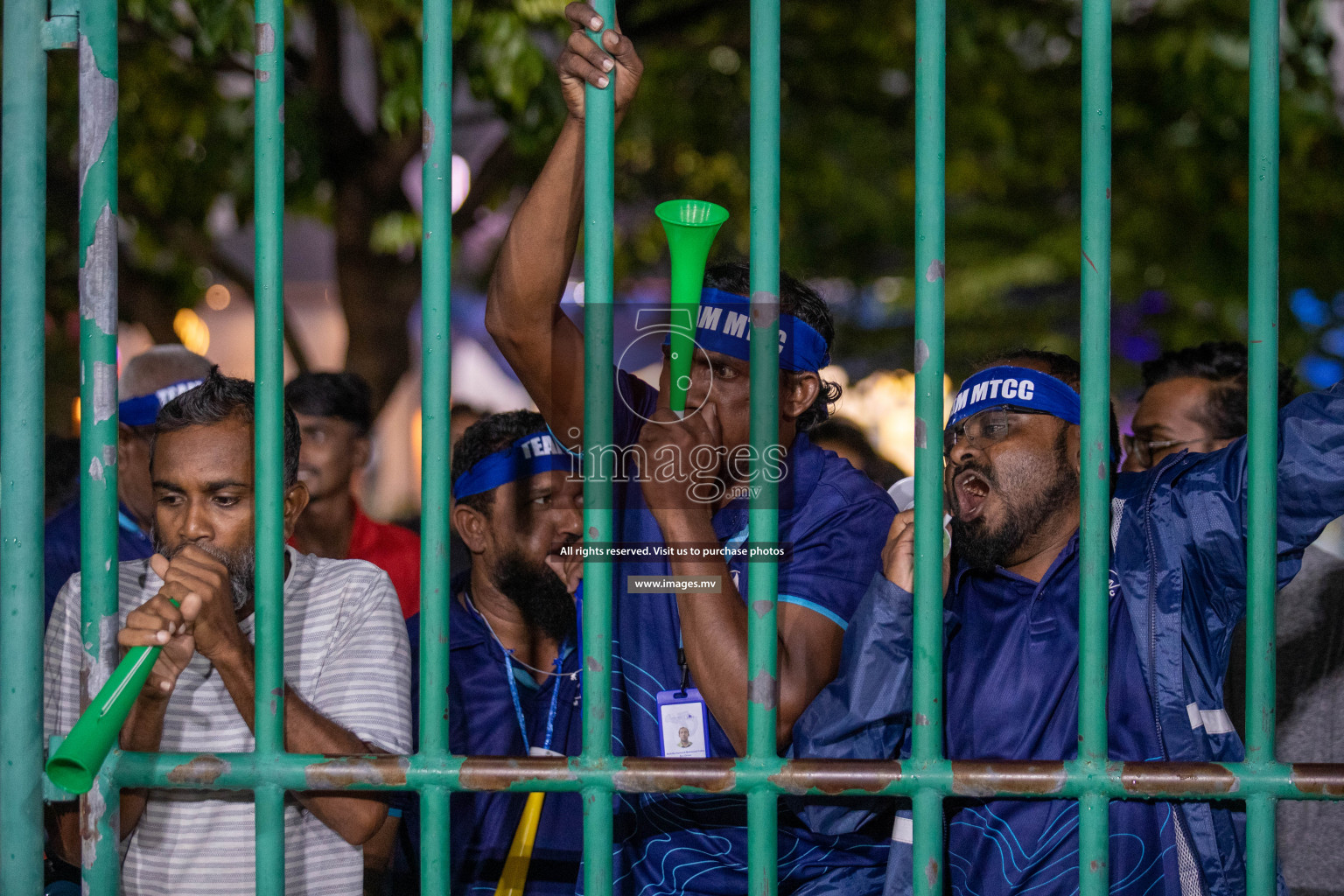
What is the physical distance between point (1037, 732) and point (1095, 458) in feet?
2.13

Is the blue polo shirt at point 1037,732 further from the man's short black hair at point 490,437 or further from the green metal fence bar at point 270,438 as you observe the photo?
the man's short black hair at point 490,437

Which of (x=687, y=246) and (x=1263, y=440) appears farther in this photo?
(x=687, y=246)

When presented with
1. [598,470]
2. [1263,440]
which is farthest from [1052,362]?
[598,470]

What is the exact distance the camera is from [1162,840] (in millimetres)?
1746

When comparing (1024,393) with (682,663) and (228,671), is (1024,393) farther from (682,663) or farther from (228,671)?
(228,671)

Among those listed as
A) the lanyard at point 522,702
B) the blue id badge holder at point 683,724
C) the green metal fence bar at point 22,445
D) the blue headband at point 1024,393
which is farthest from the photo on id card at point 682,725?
the green metal fence bar at point 22,445

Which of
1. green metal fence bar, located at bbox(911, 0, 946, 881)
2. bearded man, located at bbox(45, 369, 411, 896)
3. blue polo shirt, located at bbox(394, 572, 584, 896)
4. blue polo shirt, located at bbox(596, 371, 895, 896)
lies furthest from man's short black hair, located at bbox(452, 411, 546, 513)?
green metal fence bar, located at bbox(911, 0, 946, 881)

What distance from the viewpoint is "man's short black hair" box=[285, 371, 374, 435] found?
154 inches

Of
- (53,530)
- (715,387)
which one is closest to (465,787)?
(715,387)

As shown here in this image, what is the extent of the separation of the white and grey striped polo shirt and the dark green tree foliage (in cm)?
298

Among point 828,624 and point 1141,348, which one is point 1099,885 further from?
point 1141,348

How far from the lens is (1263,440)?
55.9 inches

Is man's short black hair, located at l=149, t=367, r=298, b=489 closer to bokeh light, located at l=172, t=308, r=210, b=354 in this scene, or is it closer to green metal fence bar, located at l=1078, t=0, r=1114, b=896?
green metal fence bar, located at l=1078, t=0, r=1114, b=896

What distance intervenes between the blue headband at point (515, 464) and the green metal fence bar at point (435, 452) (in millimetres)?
1326
